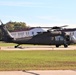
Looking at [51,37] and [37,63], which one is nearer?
[37,63]

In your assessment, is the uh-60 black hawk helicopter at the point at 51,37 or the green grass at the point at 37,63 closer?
the green grass at the point at 37,63

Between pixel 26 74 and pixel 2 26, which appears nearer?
pixel 26 74

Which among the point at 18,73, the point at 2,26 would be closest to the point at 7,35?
the point at 2,26

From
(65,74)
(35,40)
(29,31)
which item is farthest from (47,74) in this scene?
(29,31)

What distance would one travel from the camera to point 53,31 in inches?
1969

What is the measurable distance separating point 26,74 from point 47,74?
36.5 inches

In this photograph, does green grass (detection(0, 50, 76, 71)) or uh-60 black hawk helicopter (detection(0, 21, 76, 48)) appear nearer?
green grass (detection(0, 50, 76, 71))

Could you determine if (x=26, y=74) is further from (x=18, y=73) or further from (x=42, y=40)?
(x=42, y=40)

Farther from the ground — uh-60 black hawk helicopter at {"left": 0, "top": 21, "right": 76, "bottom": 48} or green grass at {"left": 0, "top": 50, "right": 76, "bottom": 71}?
uh-60 black hawk helicopter at {"left": 0, "top": 21, "right": 76, "bottom": 48}

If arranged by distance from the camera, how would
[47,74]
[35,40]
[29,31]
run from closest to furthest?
[47,74] < [35,40] < [29,31]

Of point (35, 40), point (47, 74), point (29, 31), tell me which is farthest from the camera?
point (29, 31)

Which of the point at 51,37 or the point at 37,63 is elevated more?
the point at 51,37

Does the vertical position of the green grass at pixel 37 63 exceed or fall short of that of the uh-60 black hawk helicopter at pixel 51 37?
it falls short

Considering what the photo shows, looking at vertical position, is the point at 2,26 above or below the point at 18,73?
above
